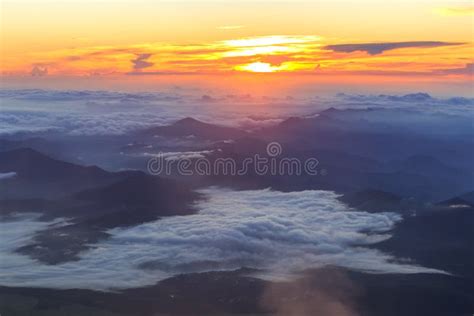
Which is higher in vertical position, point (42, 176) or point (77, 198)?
point (42, 176)

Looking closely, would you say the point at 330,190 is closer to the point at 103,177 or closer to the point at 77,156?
the point at 103,177

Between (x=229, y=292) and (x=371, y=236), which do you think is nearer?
(x=229, y=292)

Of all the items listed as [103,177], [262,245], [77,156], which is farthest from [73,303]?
[77,156]

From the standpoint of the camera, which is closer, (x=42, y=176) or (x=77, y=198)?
(x=77, y=198)

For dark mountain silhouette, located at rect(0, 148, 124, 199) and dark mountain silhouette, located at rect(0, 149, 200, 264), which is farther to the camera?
dark mountain silhouette, located at rect(0, 148, 124, 199)

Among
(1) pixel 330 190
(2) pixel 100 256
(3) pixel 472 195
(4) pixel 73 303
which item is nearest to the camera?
(4) pixel 73 303

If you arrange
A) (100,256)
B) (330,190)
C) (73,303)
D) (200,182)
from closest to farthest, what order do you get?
(73,303)
(100,256)
(330,190)
(200,182)

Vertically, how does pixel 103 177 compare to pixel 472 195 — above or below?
above

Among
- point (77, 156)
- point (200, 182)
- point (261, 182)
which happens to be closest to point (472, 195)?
point (261, 182)

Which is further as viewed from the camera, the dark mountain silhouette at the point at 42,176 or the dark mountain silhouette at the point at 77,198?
the dark mountain silhouette at the point at 42,176
